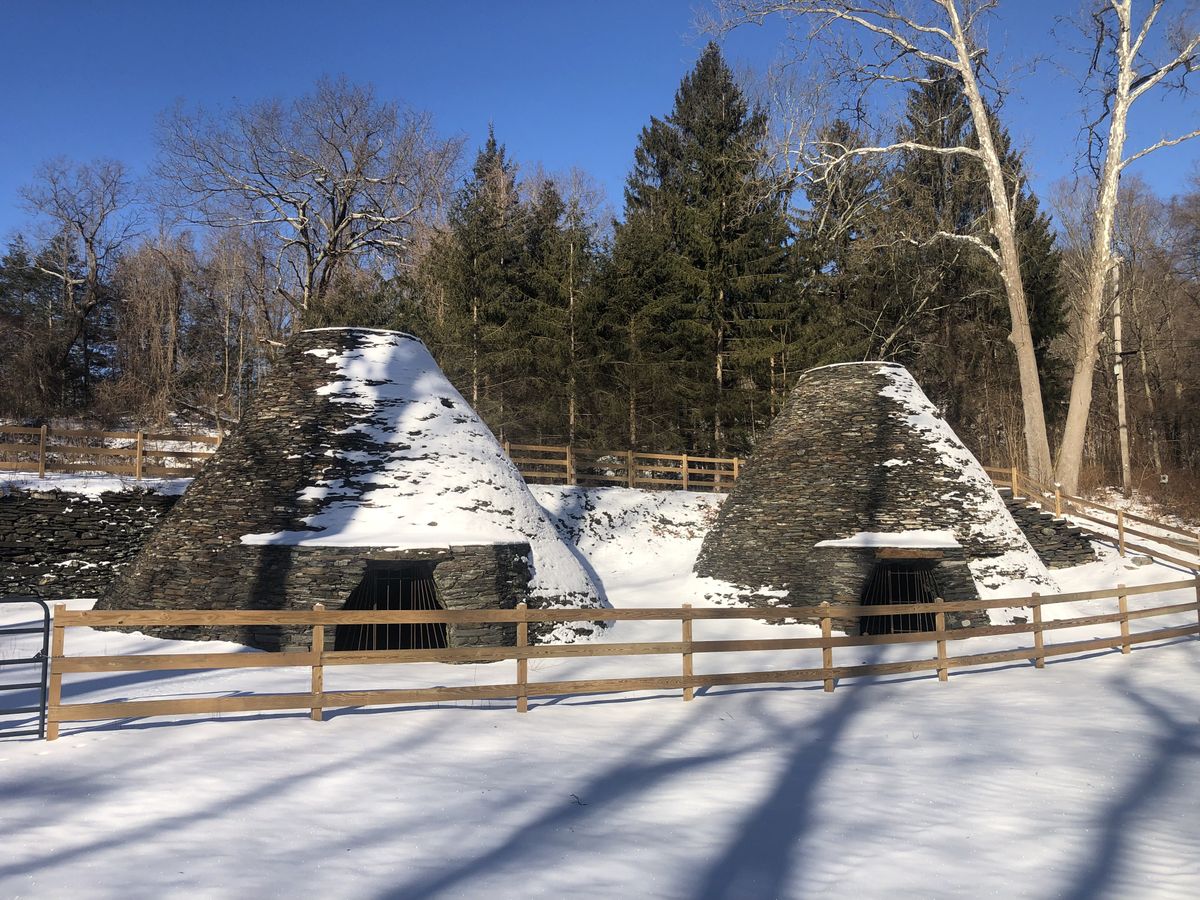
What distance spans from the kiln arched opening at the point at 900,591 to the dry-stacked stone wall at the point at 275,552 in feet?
20.8

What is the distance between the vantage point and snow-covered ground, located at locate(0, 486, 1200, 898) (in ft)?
12.4

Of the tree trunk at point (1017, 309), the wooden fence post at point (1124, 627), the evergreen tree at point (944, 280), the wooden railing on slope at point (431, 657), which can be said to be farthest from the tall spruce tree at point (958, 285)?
the wooden railing on slope at point (431, 657)

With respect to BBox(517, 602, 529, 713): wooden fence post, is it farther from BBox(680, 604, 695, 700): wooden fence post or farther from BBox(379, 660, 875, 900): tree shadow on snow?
BBox(680, 604, 695, 700): wooden fence post

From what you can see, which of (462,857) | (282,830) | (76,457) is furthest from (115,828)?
(76,457)

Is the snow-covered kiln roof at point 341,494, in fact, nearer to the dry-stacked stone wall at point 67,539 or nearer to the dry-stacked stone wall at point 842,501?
the dry-stacked stone wall at point 842,501

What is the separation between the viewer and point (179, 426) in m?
36.1

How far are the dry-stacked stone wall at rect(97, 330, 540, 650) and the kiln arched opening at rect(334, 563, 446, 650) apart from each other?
0.64m

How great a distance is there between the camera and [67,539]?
15.2 meters

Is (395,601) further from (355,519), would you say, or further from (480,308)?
(480,308)

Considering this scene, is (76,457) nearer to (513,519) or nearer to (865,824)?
(513,519)

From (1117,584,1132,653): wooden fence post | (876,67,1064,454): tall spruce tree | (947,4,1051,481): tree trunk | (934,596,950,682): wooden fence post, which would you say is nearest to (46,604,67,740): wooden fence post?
(934,596,950,682): wooden fence post

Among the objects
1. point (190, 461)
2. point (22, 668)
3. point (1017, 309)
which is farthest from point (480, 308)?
point (22, 668)

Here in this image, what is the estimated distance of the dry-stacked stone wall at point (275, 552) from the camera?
10.3m

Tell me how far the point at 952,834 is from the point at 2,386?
37.0 metres
